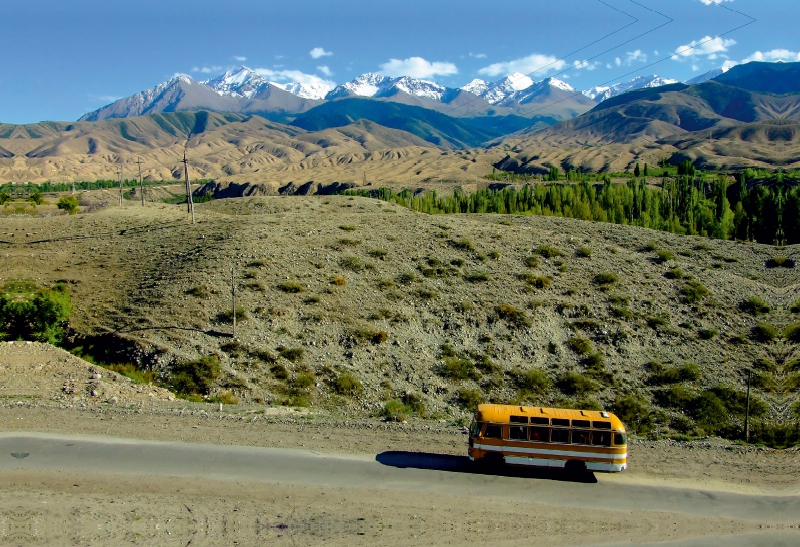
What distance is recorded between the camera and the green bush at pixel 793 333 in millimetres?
42356

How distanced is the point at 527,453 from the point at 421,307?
80.7ft

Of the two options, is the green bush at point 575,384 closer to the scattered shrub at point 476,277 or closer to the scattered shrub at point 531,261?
the scattered shrub at point 476,277

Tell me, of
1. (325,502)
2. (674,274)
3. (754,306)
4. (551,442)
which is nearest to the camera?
(325,502)

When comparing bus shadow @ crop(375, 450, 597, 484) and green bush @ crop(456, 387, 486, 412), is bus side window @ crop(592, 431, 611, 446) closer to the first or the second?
bus shadow @ crop(375, 450, 597, 484)

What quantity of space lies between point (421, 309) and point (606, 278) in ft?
60.2

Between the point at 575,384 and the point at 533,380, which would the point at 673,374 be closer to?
the point at 575,384

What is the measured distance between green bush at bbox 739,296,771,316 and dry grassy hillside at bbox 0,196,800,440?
10.9 inches

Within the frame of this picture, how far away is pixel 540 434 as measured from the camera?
22.2 meters

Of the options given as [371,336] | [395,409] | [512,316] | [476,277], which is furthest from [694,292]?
[395,409]

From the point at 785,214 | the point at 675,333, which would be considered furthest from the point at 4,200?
the point at 785,214

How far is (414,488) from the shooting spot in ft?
67.7

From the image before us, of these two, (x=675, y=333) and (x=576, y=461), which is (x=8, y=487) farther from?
(x=675, y=333)

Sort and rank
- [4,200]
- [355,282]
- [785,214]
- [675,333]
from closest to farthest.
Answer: [675,333] < [355,282] < [785,214] < [4,200]

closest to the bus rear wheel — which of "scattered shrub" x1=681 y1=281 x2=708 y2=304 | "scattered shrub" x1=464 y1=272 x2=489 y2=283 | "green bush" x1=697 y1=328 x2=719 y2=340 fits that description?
"green bush" x1=697 y1=328 x2=719 y2=340
